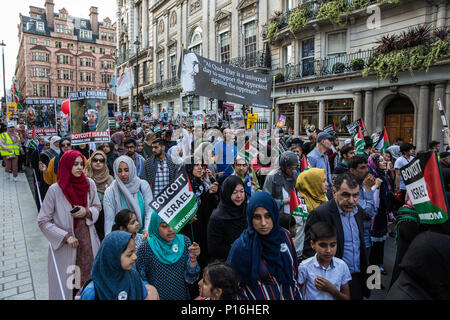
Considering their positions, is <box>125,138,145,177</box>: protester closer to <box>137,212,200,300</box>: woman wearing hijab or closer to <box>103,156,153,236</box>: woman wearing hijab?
<box>103,156,153,236</box>: woman wearing hijab

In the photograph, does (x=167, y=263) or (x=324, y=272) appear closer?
Result: (x=324, y=272)

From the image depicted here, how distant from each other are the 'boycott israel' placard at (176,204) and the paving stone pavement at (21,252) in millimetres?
2334

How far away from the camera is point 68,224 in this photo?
11.0ft

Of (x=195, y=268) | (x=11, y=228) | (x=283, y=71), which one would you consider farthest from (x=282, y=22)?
(x=195, y=268)

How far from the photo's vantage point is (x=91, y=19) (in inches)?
3120

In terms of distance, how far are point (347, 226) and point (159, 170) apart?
3.48 meters

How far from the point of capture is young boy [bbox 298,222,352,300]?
2369 millimetres

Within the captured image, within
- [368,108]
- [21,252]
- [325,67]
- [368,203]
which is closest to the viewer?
[368,203]

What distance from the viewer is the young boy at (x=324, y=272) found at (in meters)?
2.37

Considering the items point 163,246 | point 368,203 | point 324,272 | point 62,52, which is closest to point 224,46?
point 368,203

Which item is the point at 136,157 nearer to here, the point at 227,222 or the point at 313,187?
the point at 227,222

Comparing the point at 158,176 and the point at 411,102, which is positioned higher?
the point at 411,102

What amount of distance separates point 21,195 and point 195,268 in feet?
27.7

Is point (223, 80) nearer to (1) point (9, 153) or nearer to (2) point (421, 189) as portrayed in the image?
(2) point (421, 189)
